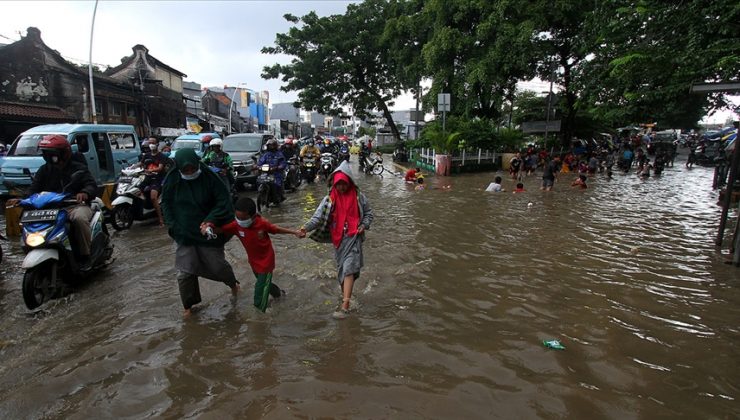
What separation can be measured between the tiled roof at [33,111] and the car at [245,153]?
11407mm

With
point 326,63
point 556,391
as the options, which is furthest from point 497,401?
point 326,63

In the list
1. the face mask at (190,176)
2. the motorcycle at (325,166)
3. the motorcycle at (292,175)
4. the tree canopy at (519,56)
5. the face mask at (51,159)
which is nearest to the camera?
the face mask at (190,176)

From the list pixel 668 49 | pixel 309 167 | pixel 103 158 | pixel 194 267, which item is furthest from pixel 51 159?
pixel 309 167

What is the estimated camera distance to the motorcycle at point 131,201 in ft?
27.2

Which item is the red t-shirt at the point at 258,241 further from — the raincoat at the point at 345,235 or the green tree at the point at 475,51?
the green tree at the point at 475,51

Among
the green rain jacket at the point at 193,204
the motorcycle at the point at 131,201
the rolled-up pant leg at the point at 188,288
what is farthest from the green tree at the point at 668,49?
the motorcycle at the point at 131,201

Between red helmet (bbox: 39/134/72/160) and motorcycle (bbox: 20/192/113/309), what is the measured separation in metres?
0.53

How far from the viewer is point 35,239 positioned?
4.38m

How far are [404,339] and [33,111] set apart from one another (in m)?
23.5

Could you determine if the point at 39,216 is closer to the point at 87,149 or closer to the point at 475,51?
the point at 87,149

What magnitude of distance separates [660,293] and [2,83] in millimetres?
25891

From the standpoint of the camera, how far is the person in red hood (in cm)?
430

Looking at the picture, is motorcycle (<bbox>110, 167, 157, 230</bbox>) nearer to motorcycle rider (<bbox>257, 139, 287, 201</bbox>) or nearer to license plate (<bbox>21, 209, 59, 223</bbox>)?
motorcycle rider (<bbox>257, 139, 287, 201</bbox>)

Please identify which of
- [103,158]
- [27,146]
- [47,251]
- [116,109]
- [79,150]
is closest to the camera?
A: [47,251]
